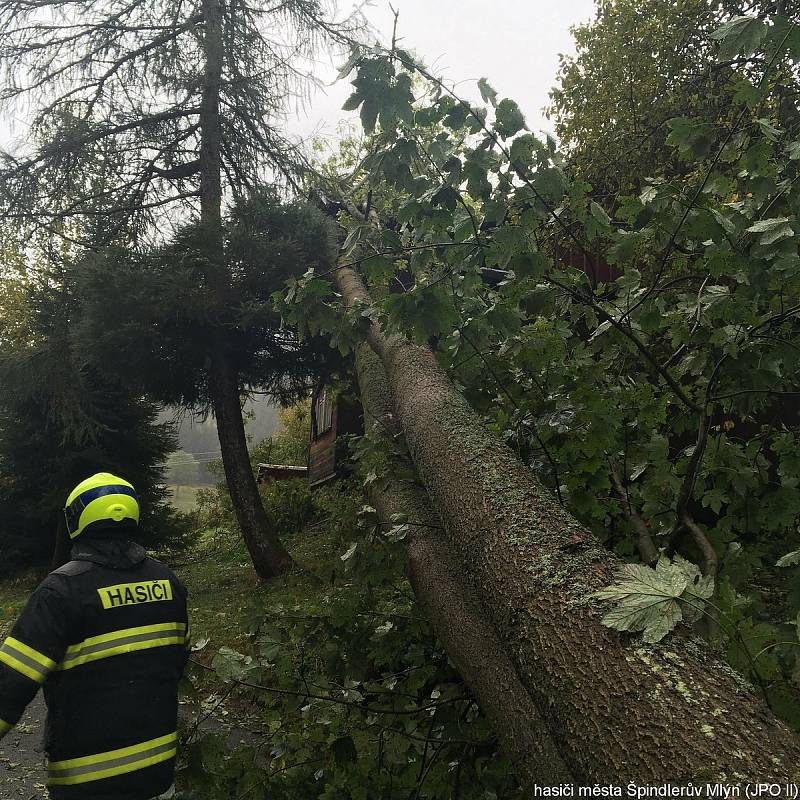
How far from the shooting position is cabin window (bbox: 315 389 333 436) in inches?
686

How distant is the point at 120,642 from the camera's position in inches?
89.0

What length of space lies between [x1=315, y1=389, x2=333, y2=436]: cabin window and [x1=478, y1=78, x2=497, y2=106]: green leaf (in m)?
15.0

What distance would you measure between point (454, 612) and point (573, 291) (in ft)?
4.76

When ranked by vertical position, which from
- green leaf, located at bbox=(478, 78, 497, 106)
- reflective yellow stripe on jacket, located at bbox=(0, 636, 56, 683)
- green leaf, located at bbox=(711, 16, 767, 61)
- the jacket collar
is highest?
green leaf, located at bbox=(478, 78, 497, 106)

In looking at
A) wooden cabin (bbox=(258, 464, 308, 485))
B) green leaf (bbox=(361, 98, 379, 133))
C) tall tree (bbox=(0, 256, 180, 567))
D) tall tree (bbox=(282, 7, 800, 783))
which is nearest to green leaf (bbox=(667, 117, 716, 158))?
tall tree (bbox=(282, 7, 800, 783))

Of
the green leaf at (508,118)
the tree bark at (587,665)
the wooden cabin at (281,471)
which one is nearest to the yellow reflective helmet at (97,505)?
the tree bark at (587,665)

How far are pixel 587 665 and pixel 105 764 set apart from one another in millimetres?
1851

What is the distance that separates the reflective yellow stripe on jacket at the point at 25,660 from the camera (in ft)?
6.68

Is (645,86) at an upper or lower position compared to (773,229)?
upper

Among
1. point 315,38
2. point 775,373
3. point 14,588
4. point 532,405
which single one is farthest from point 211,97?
point 14,588

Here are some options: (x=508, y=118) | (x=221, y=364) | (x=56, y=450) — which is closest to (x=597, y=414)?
(x=508, y=118)

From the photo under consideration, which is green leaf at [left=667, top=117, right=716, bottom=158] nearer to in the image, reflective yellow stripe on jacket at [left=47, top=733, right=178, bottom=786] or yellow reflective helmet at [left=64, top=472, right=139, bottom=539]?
yellow reflective helmet at [left=64, top=472, right=139, bottom=539]

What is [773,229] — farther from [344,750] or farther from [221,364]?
[221,364]

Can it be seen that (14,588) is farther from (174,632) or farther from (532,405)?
(532,405)
